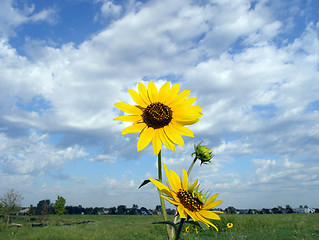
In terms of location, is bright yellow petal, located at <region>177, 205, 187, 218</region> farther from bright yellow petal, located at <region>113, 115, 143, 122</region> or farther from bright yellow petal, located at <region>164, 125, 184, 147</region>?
bright yellow petal, located at <region>113, 115, 143, 122</region>

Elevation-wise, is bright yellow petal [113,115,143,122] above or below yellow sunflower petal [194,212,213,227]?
above

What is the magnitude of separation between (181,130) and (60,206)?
43307 mm

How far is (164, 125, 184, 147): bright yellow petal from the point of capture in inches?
66.0

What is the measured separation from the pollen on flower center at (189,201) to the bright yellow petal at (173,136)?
359 millimetres

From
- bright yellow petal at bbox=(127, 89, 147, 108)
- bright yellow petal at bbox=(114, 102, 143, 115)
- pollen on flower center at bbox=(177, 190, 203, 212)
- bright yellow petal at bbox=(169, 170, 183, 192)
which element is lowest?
pollen on flower center at bbox=(177, 190, 203, 212)

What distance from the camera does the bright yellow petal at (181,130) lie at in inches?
67.4

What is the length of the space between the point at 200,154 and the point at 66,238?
52.6 ft

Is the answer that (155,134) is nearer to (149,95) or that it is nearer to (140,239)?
(149,95)

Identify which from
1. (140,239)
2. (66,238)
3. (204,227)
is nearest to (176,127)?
(204,227)

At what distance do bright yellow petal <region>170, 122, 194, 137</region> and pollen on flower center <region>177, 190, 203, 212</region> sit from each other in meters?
0.41

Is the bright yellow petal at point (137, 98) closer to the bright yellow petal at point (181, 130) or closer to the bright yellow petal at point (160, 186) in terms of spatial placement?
the bright yellow petal at point (181, 130)

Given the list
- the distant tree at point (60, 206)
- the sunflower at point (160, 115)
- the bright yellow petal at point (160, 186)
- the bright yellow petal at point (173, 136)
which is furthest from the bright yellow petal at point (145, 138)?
the distant tree at point (60, 206)

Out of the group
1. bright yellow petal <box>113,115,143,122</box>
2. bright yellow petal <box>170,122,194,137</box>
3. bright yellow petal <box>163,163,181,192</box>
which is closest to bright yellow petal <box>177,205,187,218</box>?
bright yellow petal <box>163,163,181,192</box>

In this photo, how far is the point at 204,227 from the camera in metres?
1.56
